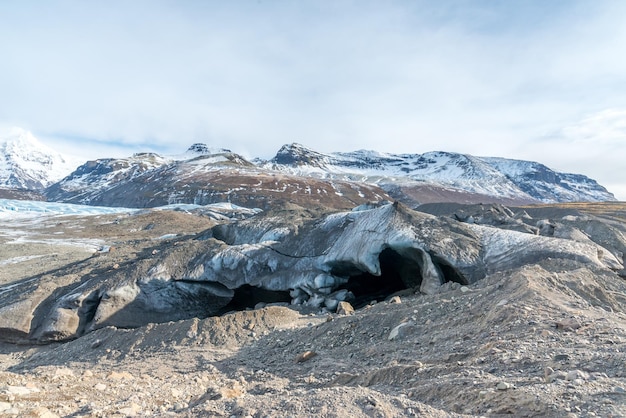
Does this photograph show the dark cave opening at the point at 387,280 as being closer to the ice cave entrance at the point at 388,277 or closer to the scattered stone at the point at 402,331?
the ice cave entrance at the point at 388,277

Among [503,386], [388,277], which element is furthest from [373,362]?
[388,277]

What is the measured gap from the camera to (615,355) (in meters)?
5.11

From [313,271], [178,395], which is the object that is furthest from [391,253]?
[178,395]

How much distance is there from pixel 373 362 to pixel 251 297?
32.7 ft

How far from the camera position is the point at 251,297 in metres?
17.2

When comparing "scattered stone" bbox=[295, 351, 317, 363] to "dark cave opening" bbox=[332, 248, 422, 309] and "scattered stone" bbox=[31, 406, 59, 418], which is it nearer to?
"scattered stone" bbox=[31, 406, 59, 418]

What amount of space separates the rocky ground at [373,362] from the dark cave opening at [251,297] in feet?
8.60

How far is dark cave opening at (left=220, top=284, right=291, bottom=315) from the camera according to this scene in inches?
656

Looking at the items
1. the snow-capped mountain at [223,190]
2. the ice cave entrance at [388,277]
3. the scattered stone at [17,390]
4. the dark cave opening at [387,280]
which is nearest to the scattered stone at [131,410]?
the scattered stone at [17,390]

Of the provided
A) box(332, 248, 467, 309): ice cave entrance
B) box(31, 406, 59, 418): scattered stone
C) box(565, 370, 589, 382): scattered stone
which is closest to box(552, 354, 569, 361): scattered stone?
box(565, 370, 589, 382): scattered stone

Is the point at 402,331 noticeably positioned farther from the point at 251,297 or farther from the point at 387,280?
the point at 251,297

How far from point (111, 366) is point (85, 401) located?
418cm

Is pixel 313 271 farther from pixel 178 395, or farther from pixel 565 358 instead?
pixel 565 358

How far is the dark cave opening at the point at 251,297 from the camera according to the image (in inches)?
656
